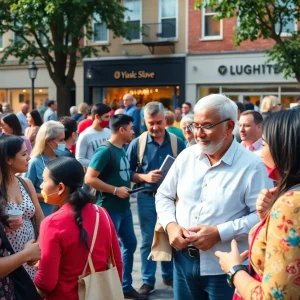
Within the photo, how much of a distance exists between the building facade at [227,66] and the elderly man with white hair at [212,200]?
1861 cm

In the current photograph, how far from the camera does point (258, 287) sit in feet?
6.92

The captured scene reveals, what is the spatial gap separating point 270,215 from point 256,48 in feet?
68.2

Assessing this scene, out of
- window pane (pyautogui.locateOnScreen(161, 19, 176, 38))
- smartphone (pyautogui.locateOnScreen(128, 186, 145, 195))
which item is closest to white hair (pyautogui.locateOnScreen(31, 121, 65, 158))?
smartphone (pyautogui.locateOnScreen(128, 186, 145, 195))

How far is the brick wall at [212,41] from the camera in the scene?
22125mm

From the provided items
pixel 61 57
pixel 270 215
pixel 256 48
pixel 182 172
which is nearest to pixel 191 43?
pixel 256 48

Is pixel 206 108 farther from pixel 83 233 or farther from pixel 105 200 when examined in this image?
pixel 105 200

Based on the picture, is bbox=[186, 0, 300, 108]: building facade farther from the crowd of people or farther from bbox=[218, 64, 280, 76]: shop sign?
the crowd of people

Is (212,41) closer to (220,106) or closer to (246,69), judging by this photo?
(246,69)

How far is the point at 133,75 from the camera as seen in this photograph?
24.7 meters

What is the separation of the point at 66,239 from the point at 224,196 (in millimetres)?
1003

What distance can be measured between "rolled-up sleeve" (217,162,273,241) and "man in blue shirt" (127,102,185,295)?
247 cm

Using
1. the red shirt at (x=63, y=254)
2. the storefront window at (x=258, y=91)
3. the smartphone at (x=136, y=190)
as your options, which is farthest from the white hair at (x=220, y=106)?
the storefront window at (x=258, y=91)

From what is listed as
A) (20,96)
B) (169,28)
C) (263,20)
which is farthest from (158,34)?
(263,20)

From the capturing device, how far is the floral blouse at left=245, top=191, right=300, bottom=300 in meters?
1.92
